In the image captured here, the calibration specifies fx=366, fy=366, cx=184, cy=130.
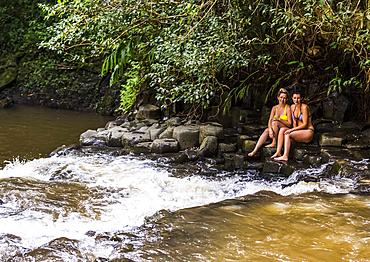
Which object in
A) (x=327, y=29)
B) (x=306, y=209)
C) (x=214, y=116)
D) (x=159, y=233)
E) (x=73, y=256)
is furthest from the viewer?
(x=214, y=116)

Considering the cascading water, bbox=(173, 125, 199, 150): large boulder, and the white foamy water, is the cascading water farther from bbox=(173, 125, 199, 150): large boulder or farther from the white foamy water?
bbox=(173, 125, 199, 150): large boulder

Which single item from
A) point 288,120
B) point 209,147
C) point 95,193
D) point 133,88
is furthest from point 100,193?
point 133,88

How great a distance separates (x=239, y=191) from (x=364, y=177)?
1781 millimetres

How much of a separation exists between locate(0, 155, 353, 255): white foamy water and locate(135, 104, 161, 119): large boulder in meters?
2.32

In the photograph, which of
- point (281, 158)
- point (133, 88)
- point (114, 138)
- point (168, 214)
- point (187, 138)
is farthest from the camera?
point (133, 88)

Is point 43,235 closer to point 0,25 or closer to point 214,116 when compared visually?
point 214,116

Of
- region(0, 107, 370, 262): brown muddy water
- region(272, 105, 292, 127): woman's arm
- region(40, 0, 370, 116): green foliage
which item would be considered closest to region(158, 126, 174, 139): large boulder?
region(40, 0, 370, 116): green foliage

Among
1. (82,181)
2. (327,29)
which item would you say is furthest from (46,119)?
(327,29)

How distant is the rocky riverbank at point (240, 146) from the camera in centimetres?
583

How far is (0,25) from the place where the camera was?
1706cm

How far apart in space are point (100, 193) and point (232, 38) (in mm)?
4077

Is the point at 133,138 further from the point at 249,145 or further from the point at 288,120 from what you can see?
the point at 288,120

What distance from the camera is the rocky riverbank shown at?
583 cm

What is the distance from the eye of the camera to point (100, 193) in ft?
16.9
